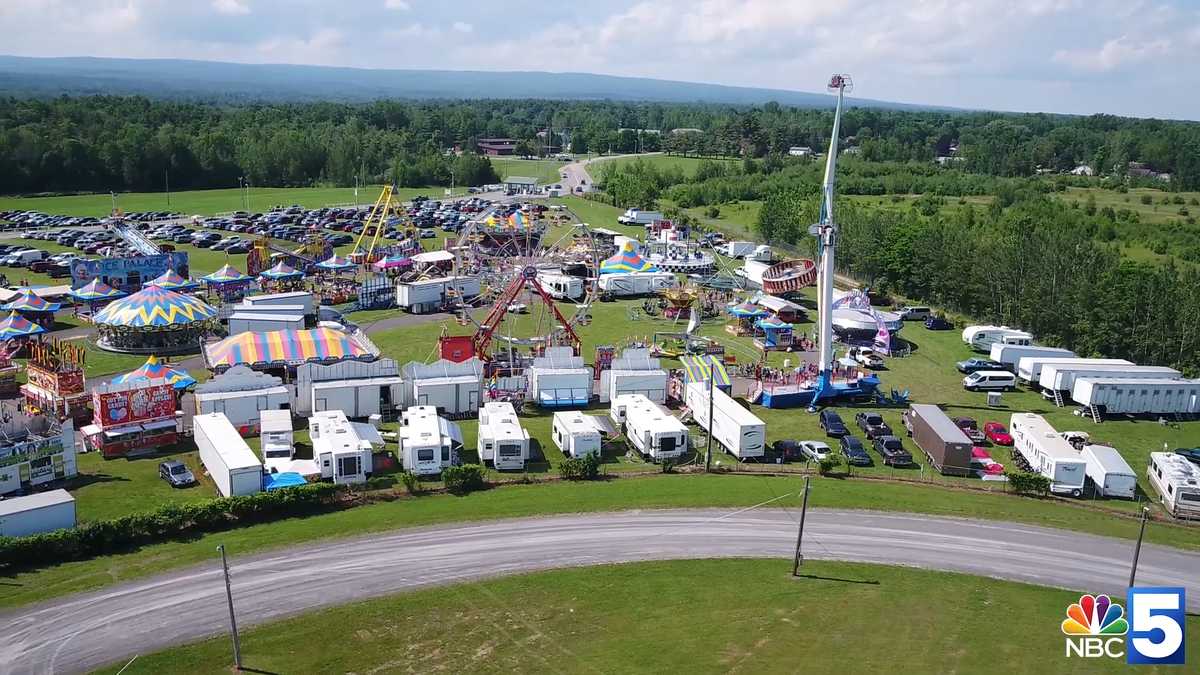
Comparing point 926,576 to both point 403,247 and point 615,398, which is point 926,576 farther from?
point 403,247

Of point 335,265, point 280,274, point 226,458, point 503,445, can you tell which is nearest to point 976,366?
point 503,445

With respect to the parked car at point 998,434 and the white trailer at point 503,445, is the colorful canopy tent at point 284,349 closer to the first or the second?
the white trailer at point 503,445

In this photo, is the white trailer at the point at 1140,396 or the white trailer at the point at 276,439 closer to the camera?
the white trailer at the point at 276,439

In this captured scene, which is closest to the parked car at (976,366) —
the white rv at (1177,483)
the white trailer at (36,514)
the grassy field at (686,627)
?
the white rv at (1177,483)

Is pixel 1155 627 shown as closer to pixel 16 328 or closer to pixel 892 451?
pixel 892 451

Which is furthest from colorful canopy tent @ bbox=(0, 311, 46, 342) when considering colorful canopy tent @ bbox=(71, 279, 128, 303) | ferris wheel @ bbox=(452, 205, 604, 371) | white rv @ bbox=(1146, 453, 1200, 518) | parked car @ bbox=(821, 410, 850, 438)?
white rv @ bbox=(1146, 453, 1200, 518)

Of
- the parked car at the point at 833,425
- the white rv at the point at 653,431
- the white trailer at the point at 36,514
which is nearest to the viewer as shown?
the white trailer at the point at 36,514

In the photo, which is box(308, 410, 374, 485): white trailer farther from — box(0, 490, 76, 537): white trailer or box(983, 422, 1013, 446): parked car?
box(983, 422, 1013, 446): parked car
